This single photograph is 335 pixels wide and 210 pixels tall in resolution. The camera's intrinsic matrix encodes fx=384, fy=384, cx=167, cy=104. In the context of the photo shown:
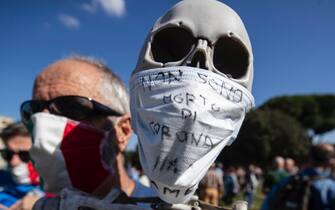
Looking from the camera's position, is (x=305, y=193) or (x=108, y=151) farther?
(x=305, y=193)

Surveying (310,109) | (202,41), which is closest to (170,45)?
(202,41)

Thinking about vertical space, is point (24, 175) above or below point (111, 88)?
below

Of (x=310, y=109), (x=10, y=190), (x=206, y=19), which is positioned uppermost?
(x=310, y=109)

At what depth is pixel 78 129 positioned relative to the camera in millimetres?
1605

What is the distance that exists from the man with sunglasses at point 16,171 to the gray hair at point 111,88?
1.05 metres

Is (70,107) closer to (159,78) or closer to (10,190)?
(159,78)

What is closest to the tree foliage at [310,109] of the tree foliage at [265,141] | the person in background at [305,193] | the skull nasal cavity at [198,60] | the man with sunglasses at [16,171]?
the tree foliage at [265,141]

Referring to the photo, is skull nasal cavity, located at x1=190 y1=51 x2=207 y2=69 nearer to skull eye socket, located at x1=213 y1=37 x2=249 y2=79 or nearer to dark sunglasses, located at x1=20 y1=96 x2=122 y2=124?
skull eye socket, located at x1=213 y1=37 x2=249 y2=79

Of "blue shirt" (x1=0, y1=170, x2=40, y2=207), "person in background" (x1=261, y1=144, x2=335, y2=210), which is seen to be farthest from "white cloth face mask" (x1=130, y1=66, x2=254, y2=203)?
"person in background" (x1=261, y1=144, x2=335, y2=210)

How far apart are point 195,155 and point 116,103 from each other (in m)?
0.94

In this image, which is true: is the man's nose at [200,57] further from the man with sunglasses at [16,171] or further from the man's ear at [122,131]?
the man with sunglasses at [16,171]

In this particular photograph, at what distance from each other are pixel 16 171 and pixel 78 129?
2.03 m

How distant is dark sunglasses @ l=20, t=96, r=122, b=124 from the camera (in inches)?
65.1

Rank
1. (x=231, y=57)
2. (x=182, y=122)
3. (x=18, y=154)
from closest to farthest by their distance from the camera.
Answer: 1. (x=182, y=122)
2. (x=231, y=57)
3. (x=18, y=154)
